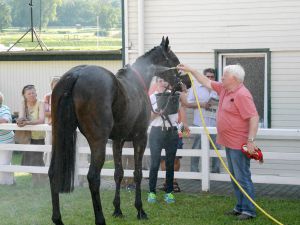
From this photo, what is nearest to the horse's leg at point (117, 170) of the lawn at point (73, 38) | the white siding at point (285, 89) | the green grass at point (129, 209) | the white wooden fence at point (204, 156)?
the green grass at point (129, 209)

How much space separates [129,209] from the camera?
782cm

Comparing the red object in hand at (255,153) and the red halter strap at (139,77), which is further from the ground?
the red halter strap at (139,77)

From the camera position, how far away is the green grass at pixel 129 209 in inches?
279

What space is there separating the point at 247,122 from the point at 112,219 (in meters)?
2.09

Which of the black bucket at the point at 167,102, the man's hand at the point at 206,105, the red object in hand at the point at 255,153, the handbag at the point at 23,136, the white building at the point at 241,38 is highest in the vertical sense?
the white building at the point at 241,38

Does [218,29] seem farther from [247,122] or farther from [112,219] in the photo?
[112,219]

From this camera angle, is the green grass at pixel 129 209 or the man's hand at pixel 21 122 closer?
the green grass at pixel 129 209

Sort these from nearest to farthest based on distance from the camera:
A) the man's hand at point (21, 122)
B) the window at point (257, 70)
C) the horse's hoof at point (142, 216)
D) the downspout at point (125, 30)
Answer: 1. the horse's hoof at point (142, 216)
2. the man's hand at point (21, 122)
3. the window at point (257, 70)
4. the downspout at point (125, 30)

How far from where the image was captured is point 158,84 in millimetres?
8422

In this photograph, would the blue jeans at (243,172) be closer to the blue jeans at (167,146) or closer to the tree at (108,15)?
the blue jeans at (167,146)

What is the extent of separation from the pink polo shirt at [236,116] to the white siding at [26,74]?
37.6ft

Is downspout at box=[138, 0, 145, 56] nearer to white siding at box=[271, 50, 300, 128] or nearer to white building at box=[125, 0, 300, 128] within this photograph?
white building at box=[125, 0, 300, 128]

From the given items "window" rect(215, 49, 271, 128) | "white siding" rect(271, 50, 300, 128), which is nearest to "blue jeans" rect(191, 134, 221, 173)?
"window" rect(215, 49, 271, 128)

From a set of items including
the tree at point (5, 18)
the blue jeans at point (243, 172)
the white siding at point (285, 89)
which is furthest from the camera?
the tree at point (5, 18)
